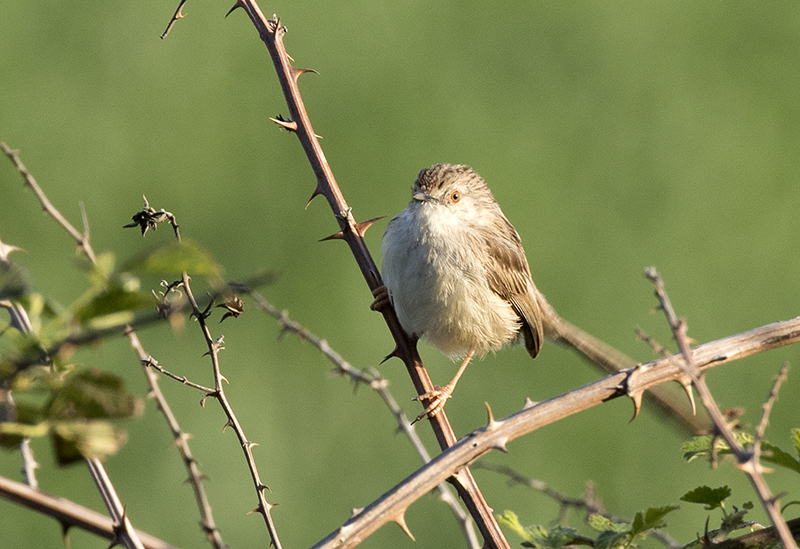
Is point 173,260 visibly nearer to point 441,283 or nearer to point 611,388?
point 611,388

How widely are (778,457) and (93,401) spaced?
1.15 meters

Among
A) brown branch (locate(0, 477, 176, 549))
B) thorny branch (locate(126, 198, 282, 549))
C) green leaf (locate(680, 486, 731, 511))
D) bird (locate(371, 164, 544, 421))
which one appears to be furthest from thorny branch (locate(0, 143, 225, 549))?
bird (locate(371, 164, 544, 421))

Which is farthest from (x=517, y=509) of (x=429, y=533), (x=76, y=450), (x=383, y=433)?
(x=76, y=450)

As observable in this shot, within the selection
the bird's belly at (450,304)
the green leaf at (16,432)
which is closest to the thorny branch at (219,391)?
the green leaf at (16,432)

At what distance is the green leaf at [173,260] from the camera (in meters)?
0.89

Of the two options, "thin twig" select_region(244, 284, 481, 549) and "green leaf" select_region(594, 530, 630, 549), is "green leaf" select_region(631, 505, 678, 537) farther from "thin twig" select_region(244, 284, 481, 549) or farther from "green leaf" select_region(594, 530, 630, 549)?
"thin twig" select_region(244, 284, 481, 549)

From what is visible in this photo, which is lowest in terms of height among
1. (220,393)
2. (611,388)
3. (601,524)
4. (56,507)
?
(601,524)

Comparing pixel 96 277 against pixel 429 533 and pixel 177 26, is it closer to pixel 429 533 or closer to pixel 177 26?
pixel 429 533

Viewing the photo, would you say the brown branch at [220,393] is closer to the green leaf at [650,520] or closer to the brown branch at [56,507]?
the brown branch at [56,507]

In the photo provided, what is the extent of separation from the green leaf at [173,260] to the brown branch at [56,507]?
1.02ft

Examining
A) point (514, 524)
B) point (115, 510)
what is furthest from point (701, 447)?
point (115, 510)

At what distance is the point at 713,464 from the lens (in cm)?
148

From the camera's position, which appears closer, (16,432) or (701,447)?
(16,432)

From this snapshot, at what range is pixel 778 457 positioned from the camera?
4.91ft
